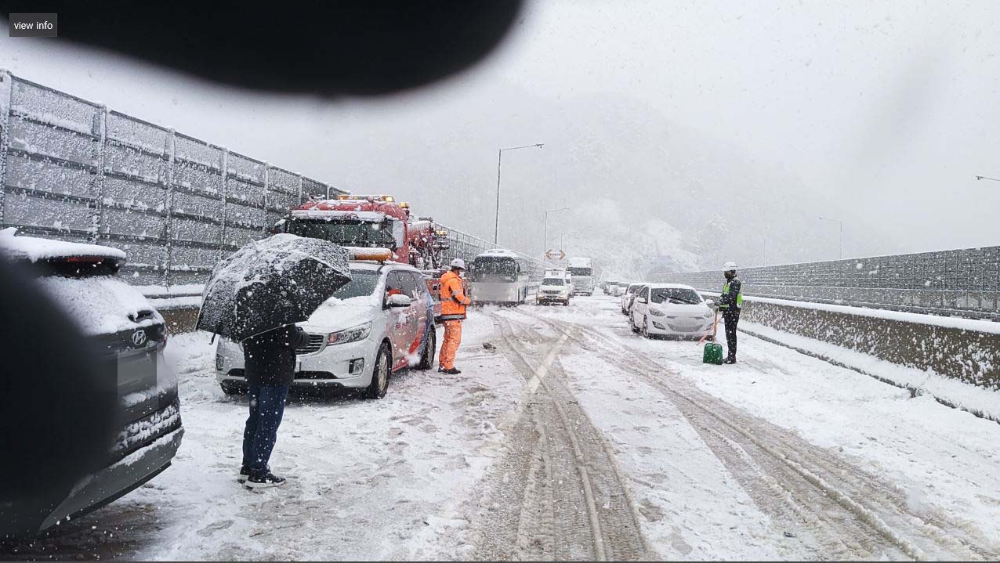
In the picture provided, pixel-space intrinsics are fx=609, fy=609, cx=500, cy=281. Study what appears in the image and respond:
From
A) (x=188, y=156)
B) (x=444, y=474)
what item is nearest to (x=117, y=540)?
(x=444, y=474)

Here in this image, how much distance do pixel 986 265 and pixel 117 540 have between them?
16.2 meters

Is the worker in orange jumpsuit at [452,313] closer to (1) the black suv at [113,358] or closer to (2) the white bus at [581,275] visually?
(1) the black suv at [113,358]

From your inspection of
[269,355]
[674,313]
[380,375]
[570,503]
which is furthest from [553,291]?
[269,355]

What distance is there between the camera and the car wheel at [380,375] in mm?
7605

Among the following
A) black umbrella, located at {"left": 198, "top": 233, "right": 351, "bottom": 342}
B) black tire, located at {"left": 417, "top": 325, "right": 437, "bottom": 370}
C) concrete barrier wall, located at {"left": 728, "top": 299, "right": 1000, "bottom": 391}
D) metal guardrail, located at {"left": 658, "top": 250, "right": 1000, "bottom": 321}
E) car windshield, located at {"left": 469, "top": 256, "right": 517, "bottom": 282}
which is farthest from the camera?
car windshield, located at {"left": 469, "top": 256, "right": 517, "bottom": 282}

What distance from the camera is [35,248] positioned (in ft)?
10.0

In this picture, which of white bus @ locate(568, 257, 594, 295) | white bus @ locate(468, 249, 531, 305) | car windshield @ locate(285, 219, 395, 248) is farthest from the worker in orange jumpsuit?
white bus @ locate(568, 257, 594, 295)

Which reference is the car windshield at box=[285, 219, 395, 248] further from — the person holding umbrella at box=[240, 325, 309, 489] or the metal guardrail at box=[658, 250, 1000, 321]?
the metal guardrail at box=[658, 250, 1000, 321]

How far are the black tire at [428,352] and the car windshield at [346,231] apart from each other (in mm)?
3970

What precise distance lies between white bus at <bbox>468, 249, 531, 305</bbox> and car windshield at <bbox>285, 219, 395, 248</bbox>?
16998 mm

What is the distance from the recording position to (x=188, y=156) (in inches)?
459

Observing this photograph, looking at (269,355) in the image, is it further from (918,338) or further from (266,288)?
(918,338)

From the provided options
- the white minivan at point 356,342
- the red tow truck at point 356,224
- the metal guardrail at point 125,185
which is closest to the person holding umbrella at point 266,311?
the white minivan at point 356,342

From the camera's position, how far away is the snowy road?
142 inches
